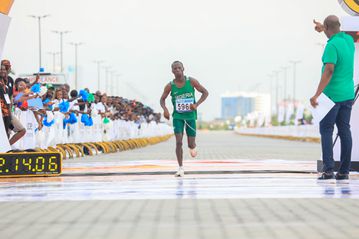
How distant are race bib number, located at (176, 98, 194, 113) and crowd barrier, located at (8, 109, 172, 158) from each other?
16.9 ft

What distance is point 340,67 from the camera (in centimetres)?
1378

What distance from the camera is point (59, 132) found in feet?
79.8

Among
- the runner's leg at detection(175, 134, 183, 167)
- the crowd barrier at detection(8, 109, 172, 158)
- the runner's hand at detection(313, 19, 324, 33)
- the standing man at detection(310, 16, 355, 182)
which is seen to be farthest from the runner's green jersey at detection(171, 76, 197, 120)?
the crowd barrier at detection(8, 109, 172, 158)

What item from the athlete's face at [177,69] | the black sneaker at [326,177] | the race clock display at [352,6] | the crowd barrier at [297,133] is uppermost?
the race clock display at [352,6]

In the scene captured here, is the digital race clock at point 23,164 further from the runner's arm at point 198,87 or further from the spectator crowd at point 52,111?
the runner's arm at point 198,87

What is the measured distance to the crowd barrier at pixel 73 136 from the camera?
69.7ft

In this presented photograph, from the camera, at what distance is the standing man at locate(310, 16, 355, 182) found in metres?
13.7

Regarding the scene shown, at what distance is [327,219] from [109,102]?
2421 cm

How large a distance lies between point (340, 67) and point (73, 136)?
13935 millimetres

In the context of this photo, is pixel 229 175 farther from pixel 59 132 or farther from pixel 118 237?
pixel 59 132

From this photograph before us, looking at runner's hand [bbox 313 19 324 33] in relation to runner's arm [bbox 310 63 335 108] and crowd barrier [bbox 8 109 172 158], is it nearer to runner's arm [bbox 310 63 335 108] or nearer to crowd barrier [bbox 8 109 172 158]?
runner's arm [bbox 310 63 335 108]

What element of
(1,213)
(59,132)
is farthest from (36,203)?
(59,132)

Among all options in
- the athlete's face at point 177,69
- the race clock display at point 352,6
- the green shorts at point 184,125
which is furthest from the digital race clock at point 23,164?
the race clock display at point 352,6

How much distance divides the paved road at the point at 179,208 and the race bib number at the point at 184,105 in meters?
1.65
